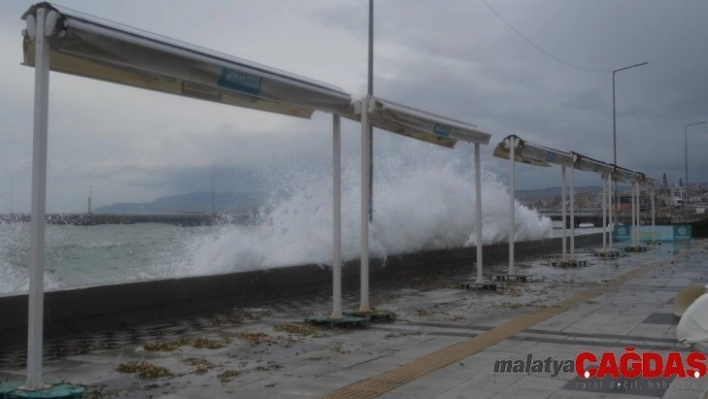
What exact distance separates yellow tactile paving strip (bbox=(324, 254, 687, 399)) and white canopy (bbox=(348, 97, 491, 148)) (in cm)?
313

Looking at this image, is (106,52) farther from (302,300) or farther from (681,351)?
(302,300)

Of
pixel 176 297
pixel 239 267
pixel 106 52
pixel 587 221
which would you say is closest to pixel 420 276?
pixel 239 267

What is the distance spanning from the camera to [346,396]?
5.41 metres

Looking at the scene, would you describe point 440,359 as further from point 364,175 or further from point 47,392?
point 47,392

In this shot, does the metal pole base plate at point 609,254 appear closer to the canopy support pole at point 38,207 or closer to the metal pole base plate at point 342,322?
the metal pole base plate at point 342,322

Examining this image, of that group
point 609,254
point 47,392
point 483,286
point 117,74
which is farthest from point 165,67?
point 609,254

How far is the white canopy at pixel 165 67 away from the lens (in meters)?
5.42

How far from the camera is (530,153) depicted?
15.0 meters

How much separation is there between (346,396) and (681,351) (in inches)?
149

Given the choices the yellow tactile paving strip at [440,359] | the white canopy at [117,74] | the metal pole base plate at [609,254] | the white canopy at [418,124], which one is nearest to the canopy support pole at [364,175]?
the white canopy at [418,124]

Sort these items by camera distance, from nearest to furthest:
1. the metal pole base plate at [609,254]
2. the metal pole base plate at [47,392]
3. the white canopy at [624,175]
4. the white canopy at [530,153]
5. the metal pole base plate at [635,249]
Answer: the metal pole base plate at [47,392], the white canopy at [530,153], the metal pole base plate at [609,254], the white canopy at [624,175], the metal pole base plate at [635,249]

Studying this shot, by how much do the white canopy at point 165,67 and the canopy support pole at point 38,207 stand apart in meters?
0.21

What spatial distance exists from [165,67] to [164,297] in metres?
4.37

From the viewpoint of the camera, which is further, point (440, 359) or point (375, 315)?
point (375, 315)
